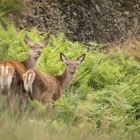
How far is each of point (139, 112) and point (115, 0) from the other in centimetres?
1020

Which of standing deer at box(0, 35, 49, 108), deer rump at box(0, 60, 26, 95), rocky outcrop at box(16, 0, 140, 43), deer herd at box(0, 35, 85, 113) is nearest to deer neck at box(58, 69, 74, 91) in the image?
deer herd at box(0, 35, 85, 113)

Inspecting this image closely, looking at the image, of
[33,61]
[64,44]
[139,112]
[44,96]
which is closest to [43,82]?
[44,96]

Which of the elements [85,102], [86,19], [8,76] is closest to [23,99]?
[8,76]

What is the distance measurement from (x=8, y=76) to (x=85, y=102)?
5.21ft

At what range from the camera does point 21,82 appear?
11.4m

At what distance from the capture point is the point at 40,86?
11.6m

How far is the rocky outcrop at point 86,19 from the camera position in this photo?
19.5m

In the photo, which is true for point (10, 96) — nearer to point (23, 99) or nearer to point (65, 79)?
point (23, 99)

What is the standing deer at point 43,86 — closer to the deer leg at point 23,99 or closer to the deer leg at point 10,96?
the deer leg at point 23,99

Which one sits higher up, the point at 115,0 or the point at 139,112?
the point at 115,0

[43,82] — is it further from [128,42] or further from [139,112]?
[128,42]

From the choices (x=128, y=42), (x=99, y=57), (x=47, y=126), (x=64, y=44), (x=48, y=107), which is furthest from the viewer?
(x=128, y=42)

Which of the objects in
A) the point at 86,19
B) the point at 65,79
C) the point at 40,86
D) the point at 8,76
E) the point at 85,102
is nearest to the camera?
the point at 8,76

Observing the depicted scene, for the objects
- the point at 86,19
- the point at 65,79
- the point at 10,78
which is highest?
the point at 86,19
